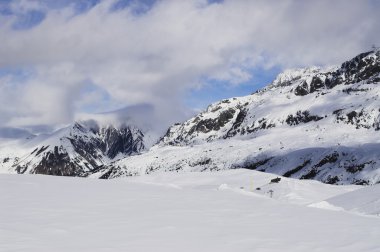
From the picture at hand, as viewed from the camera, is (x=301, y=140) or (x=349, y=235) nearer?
(x=349, y=235)

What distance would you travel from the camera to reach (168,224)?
1355 cm

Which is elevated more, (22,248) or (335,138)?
(335,138)

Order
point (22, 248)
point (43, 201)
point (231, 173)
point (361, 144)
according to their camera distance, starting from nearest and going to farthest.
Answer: point (22, 248) → point (43, 201) → point (231, 173) → point (361, 144)

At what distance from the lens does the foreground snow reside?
10703mm

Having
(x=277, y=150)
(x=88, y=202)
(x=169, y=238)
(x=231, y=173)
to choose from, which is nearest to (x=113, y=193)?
(x=88, y=202)

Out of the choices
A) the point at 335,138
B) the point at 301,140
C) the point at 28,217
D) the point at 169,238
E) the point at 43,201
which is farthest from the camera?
the point at 301,140

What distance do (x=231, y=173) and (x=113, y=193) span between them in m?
36.3

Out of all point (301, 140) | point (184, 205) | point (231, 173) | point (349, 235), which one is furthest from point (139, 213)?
point (301, 140)

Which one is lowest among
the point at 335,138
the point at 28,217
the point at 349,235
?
the point at 349,235

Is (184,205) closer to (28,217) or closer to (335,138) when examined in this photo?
(28,217)

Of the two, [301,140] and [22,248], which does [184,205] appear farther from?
[301,140]

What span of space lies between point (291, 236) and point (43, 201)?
10.3 meters

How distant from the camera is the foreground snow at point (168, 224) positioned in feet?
35.1

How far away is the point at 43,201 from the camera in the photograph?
57.9 feet
